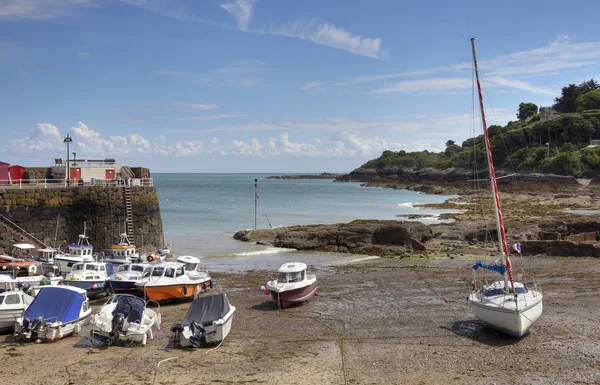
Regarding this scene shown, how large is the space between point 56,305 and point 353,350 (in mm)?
9784

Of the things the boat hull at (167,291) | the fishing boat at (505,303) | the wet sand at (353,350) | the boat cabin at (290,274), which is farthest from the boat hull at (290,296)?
the fishing boat at (505,303)

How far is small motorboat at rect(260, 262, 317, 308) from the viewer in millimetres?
21094

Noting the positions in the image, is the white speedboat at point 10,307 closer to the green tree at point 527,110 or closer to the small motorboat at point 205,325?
the small motorboat at point 205,325

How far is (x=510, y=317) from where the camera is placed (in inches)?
637

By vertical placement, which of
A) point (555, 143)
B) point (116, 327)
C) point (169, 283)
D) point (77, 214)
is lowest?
point (116, 327)

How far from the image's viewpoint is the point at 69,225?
32.1 metres

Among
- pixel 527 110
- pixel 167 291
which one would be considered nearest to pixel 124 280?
pixel 167 291

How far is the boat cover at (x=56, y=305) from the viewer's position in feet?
55.1

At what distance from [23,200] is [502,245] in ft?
86.9

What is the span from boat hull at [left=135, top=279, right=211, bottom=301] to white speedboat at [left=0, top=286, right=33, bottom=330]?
4955mm

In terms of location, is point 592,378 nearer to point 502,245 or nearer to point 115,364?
point 502,245

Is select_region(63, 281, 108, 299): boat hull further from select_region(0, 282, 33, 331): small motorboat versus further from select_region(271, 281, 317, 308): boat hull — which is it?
select_region(271, 281, 317, 308): boat hull

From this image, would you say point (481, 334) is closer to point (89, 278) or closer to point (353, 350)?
point (353, 350)

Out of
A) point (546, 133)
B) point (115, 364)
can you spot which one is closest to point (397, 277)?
point (115, 364)
